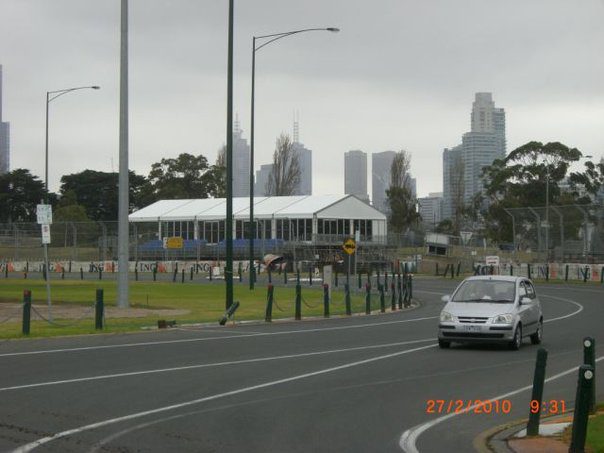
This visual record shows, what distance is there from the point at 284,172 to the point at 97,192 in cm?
2683

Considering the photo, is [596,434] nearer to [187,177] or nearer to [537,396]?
[537,396]

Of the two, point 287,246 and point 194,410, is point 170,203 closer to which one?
point 287,246

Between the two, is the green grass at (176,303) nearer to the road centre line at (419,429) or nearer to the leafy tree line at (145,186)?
the road centre line at (419,429)

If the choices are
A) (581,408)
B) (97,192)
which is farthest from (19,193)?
(581,408)

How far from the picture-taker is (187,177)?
12238 centimetres

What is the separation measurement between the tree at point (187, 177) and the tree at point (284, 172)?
1223 centimetres

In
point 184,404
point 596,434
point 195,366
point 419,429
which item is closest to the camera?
point 596,434

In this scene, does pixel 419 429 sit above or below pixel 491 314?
below

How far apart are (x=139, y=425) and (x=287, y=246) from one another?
204 ft

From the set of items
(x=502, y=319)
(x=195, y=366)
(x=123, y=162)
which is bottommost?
(x=195, y=366)

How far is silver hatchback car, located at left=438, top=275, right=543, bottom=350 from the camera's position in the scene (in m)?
17.3

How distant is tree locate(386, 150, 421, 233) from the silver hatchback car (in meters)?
89.3

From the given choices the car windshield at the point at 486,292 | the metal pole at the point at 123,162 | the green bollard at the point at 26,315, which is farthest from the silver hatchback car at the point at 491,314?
the metal pole at the point at 123,162

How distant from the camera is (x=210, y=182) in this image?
12319 cm
